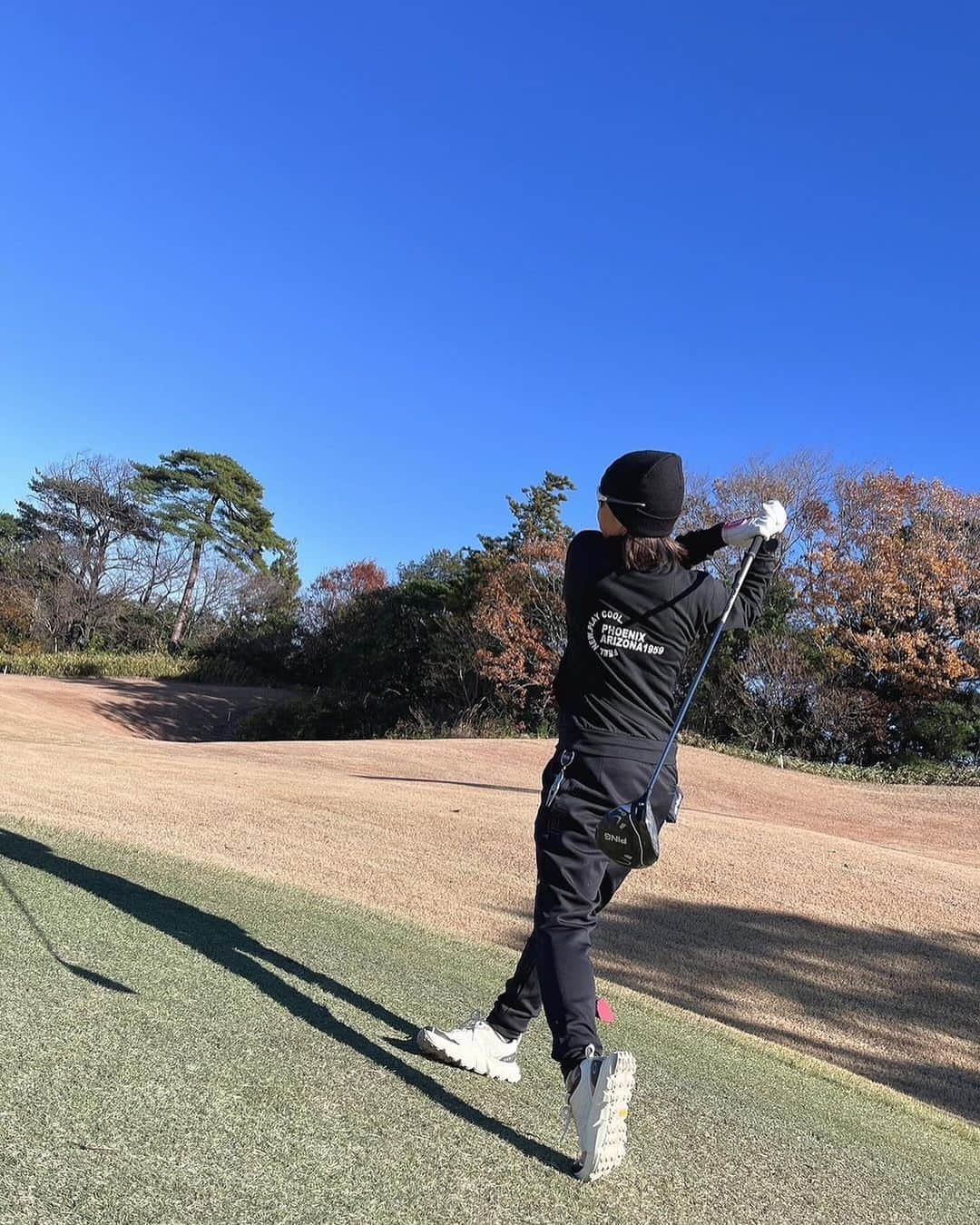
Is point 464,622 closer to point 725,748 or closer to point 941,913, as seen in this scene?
point 725,748

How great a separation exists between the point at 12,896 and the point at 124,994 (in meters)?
1.46

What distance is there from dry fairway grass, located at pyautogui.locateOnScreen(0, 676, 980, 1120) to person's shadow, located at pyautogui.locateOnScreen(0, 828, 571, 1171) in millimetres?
713

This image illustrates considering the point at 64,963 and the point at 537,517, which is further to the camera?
the point at 537,517

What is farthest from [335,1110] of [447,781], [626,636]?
[447,781]

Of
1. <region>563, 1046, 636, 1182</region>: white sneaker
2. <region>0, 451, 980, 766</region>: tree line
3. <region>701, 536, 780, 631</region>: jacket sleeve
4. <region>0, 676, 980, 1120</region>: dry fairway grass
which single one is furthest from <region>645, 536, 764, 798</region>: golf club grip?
<region>0, 451, 980, 766</region>: tree line

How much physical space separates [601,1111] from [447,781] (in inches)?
450

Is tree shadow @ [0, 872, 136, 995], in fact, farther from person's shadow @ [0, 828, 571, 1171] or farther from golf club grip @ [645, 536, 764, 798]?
golf club grip @ [645, 536, 764, 798]

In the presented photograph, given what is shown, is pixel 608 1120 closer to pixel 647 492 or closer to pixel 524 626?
pixel 647 492

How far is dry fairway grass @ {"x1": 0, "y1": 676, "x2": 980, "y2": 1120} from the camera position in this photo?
Answer: 5.93m

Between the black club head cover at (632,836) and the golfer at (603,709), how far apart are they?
0.11m

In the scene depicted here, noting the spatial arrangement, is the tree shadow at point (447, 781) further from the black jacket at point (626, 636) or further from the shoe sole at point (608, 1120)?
the shoe sole at point (608, 1120)

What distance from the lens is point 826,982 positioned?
6.39 metres

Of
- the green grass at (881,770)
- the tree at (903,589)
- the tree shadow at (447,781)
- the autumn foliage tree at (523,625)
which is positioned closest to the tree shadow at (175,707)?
the autumn foliage tree at (523,625)

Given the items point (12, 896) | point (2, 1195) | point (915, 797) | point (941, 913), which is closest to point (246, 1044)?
point (2, 1195)
